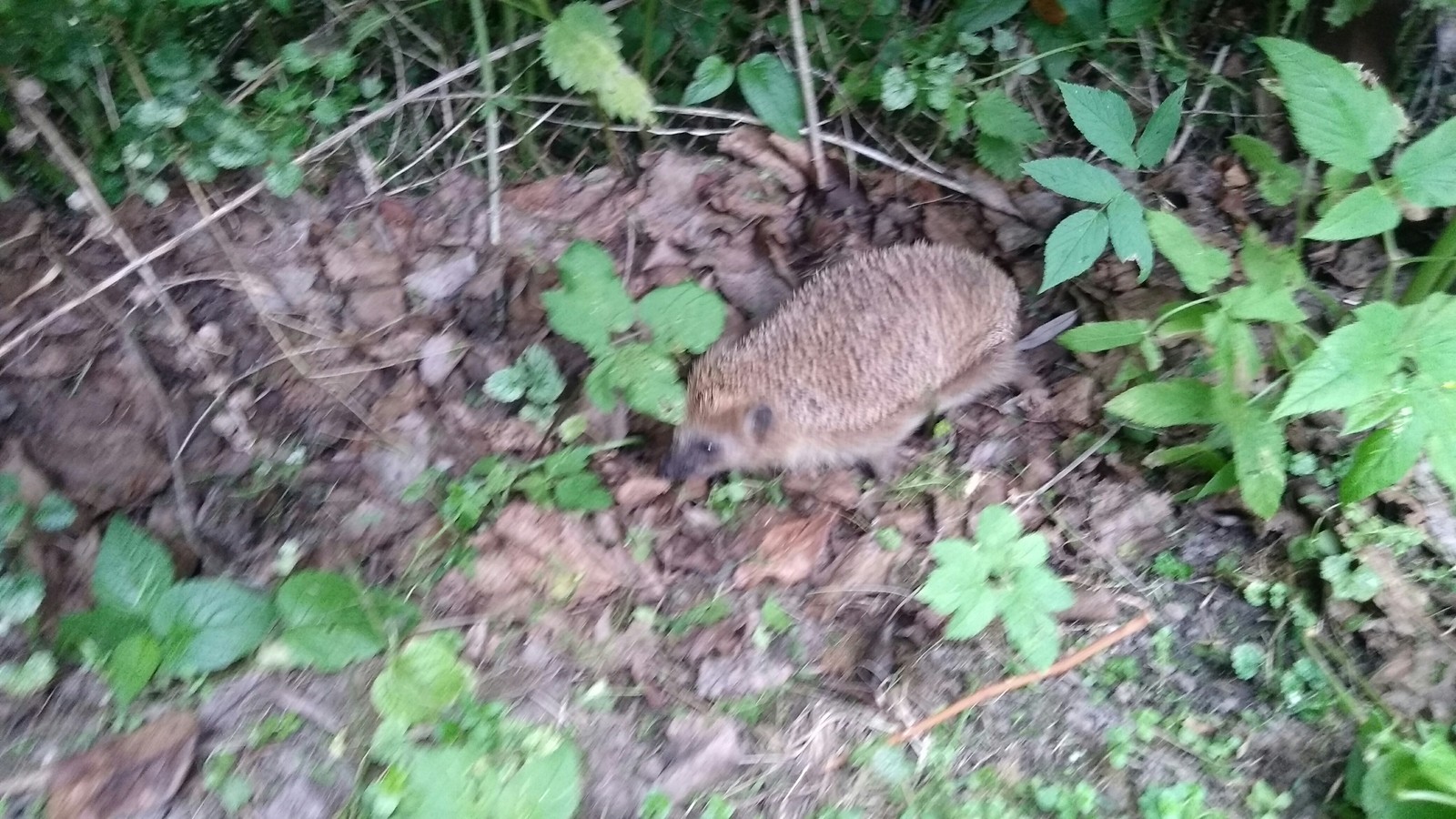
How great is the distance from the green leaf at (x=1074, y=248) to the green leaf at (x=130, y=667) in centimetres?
245

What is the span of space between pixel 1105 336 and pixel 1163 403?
24cm

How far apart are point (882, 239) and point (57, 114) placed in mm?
2605

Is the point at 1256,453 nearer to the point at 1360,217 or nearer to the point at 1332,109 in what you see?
the point at 1360,217

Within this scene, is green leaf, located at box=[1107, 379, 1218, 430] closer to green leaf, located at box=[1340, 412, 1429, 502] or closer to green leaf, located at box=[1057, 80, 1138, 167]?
green leaf, located at box=[1340, 412, 1429, 502]

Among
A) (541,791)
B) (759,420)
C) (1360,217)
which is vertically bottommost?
(759,420)

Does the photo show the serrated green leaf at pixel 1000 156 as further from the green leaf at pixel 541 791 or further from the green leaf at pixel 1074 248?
the green leaf at pixel 541 791

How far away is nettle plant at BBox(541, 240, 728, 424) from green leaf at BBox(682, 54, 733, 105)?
82 centimetres

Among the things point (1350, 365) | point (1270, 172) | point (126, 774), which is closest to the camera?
point (1350, 365)

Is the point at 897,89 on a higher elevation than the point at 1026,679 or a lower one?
higher

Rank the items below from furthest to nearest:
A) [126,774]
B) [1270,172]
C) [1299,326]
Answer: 1. [1270,172]
2. [1299,326]
3. [126,774]

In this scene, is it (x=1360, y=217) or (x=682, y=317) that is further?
(x=682, y=317)

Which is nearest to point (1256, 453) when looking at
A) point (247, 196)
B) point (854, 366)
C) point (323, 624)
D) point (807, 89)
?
point (854, 366)

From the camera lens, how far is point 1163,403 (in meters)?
2.49

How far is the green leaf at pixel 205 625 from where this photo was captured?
2193 mm
